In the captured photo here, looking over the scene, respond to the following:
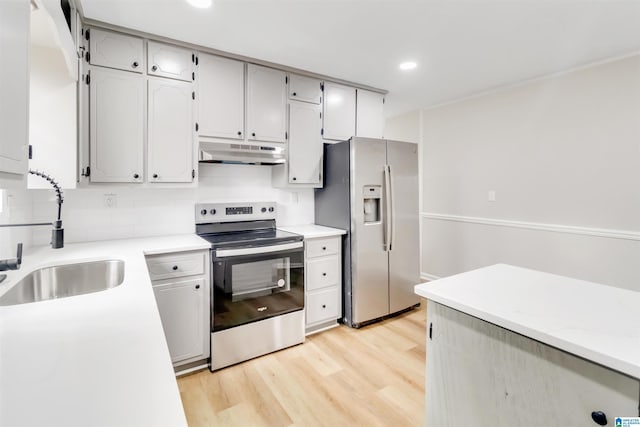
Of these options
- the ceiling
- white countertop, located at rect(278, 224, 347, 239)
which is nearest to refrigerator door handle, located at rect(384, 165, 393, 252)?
white countertop, located at rect(278, 224, 347, 239)

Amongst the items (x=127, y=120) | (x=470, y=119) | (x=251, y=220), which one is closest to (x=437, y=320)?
(x=251, y=220)

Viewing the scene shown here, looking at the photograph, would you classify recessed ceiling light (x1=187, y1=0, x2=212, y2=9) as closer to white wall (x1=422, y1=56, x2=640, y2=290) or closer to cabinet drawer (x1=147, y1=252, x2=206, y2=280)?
cabinet drawer (x1=147, y1=252, x2=206, y2=280)

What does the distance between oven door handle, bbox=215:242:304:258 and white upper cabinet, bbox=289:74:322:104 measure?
4.54 feet

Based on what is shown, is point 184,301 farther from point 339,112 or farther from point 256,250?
point 339,112

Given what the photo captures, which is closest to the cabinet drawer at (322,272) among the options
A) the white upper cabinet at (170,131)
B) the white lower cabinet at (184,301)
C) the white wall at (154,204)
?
the white wall at (154,204)

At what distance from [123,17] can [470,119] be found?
3553 millimetres

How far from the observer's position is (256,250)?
2471mm

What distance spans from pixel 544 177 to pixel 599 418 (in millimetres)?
2843

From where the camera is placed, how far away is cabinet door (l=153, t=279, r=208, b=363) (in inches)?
87.3

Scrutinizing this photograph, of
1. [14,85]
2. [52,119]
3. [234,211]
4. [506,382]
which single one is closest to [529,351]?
[506,382]

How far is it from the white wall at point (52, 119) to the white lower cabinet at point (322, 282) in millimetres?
1780

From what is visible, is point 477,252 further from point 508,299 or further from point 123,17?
point 123,17

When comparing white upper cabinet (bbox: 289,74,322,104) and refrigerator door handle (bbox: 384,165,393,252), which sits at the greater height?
white upper cabinet (bbox: 289,74,322,104)

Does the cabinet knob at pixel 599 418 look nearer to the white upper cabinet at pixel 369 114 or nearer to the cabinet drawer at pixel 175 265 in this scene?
the cabinet drawer at pixel 175 265
